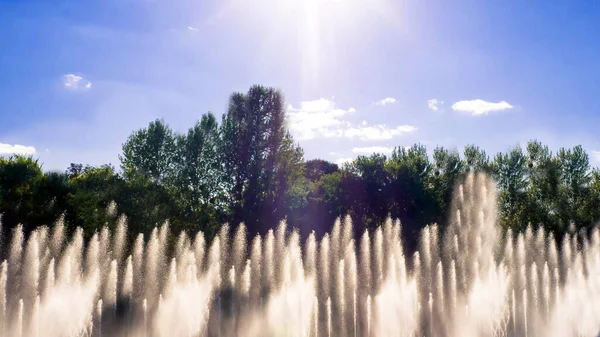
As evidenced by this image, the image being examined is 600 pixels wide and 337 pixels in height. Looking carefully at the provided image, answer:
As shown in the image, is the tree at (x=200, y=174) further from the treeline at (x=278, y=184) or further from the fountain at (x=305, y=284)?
the fountain at (x=305, y=284)

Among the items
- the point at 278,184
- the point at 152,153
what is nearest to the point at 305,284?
the point at 278,184

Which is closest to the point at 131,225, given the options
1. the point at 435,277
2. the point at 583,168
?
the point at 435,277

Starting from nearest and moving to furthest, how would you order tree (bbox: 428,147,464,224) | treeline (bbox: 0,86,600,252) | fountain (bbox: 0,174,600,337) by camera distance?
fountain (bbox: 0,174,600,337) < treeline (bbox: 0,86,600,252) < tree (bbox: 428,147,464,224)

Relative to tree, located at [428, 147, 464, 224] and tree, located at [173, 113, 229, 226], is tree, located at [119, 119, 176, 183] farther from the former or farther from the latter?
tree, located at [428, 147, 464, 224]

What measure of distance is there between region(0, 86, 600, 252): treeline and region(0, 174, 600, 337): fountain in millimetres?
1430

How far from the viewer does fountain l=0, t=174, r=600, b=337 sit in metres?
23.4

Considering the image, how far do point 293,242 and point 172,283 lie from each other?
1008cm

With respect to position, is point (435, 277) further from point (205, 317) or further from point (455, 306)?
point (205, 317)

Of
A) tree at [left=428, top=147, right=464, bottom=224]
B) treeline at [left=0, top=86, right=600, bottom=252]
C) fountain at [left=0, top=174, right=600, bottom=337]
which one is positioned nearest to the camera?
fountain at [left=0, top=174, right=600, bottom=337]

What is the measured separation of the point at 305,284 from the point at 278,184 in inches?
397

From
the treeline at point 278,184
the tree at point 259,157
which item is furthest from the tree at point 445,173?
the tree at point 259,157

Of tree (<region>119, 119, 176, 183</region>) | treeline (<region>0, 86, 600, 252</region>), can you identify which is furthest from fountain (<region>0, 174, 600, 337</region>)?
tree (<region>119, 119, 176, 183</region>)

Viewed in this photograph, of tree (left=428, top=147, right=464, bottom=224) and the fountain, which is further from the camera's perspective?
tree (left=428, top=147, right=464, bottom=224)

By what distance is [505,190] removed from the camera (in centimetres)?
4347
